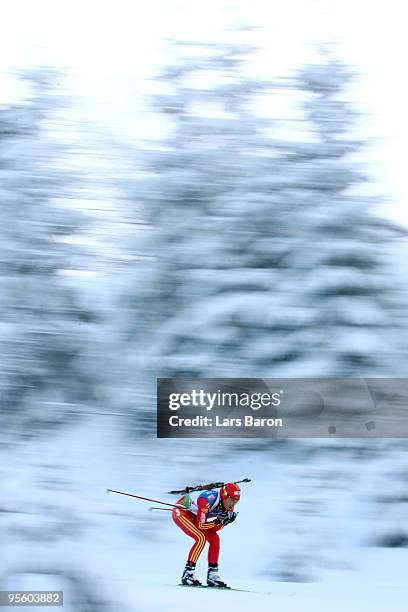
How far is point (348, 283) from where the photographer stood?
2.12 metres

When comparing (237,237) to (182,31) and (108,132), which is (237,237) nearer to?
(108,132)

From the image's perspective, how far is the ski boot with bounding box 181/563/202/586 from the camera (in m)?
2.14

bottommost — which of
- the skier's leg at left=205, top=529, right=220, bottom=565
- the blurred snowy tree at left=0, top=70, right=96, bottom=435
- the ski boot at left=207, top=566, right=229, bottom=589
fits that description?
the ski boot at left=207, top=566, right=229, bottom=589

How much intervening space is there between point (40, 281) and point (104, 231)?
24cm

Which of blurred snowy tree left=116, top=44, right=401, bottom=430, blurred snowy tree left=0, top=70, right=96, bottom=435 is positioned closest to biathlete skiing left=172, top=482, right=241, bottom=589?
blurred snowy tree left=116, top=44, right=401, bottom=430

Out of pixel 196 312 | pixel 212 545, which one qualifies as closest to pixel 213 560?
pixel 212 545

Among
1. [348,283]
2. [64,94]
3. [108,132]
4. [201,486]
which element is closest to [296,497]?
[201,486]

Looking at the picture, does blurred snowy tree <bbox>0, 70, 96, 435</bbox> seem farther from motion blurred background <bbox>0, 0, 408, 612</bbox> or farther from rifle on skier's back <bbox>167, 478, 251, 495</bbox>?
rifle on skier's back <bbox>167, 478, 251, 495</bbox>

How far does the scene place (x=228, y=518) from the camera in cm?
217

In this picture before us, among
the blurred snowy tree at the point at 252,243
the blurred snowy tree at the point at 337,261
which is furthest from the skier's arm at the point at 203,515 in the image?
the blurred snowy tree at the point at 337,261

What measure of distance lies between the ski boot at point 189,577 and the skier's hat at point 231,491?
0.23 metres

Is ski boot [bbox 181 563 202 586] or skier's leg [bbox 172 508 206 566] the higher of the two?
skier's leg [bbox 172 508 206 566]

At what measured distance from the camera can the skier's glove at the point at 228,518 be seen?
2162 millimetres

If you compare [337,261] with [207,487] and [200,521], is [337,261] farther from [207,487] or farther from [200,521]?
[200,521]
